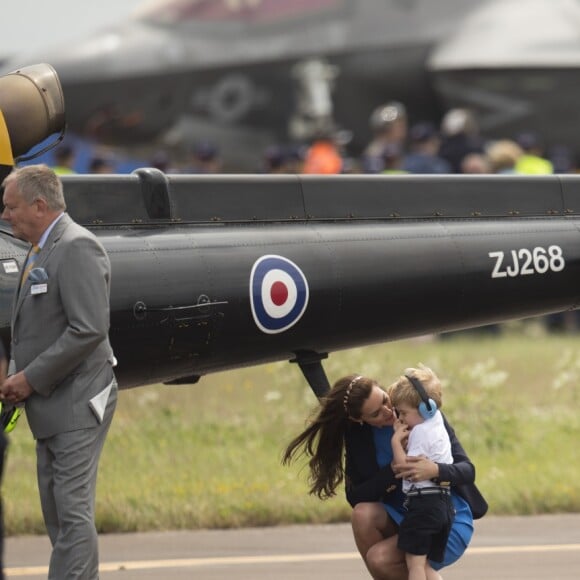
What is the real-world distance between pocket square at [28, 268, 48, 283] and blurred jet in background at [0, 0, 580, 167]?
14812mm

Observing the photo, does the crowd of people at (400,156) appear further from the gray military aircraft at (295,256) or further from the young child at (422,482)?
the young child at (422,482)

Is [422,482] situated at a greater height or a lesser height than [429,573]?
greater

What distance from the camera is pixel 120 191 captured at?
25.9 feet

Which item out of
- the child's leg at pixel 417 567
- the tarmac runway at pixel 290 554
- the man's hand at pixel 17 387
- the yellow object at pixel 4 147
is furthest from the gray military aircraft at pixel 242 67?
the man's hand at pixel 17 387

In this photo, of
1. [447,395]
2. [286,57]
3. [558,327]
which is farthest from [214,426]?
[286,57]

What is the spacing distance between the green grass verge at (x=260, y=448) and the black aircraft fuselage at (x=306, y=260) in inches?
49.3

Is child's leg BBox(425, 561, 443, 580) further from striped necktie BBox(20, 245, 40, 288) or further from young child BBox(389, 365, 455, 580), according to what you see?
striped necktie BBox(20, 245, 40, 288)

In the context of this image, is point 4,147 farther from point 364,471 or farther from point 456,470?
point 456,470

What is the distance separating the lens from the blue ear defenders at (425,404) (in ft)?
21.7

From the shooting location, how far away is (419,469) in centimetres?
658

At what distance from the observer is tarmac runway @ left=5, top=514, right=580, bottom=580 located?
26.2 ft

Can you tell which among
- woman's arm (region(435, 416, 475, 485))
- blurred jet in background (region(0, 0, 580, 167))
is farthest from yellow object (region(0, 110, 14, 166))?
blurred jet in background (region(0, 0, 580, 167))

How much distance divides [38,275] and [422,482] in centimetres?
172

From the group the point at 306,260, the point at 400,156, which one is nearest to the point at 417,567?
the point at 306,260
